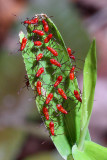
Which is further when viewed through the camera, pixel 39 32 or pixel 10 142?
pixel 10 142

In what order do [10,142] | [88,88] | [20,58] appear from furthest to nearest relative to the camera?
[20,58] → [10,142] → [88,88]

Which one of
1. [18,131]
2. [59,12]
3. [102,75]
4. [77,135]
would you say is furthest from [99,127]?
[77,135]

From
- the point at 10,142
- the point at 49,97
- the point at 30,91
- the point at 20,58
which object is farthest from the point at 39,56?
the point at 20,58

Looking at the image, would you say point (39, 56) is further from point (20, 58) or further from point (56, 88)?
point (20, 58)

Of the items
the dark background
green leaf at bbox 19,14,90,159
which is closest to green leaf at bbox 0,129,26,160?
the dark background

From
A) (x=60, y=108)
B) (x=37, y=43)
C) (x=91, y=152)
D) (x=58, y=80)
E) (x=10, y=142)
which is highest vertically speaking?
(x=37, y=43)

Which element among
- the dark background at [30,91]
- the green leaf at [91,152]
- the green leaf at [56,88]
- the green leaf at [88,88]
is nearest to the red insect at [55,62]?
the green leaf at [56,88]

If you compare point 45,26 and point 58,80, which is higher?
point 45,26

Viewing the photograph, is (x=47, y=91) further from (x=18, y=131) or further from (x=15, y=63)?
(x=15, y=63)
